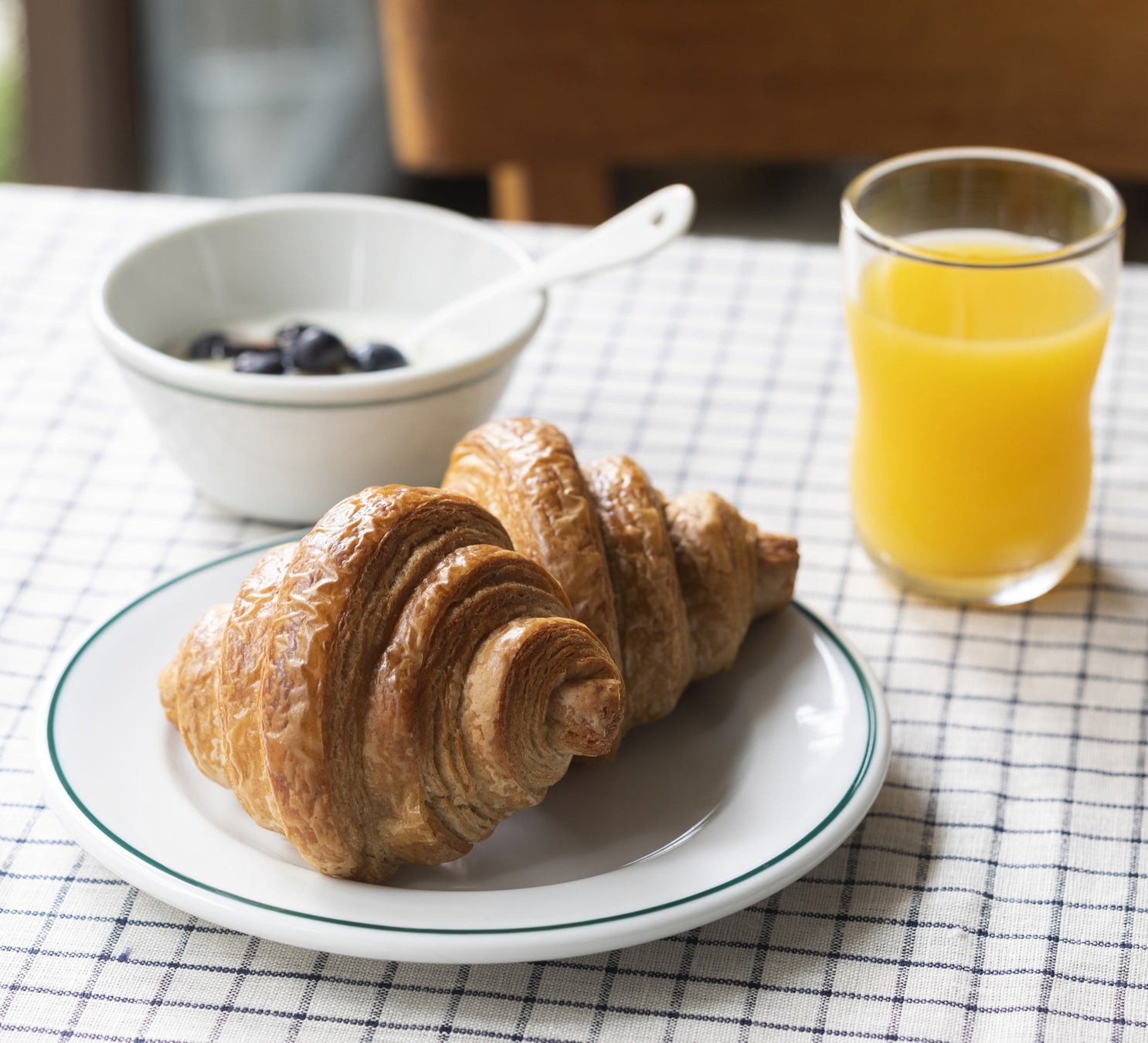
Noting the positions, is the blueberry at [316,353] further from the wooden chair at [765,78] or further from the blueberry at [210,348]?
the wooden chair at [765,78]

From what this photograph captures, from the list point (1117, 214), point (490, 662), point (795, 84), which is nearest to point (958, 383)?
point (1117, 214)

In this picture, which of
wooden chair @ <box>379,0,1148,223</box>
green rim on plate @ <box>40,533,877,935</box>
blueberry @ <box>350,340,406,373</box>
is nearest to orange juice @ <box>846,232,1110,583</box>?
green rim on plate @ <box>40,533,877,935</box>

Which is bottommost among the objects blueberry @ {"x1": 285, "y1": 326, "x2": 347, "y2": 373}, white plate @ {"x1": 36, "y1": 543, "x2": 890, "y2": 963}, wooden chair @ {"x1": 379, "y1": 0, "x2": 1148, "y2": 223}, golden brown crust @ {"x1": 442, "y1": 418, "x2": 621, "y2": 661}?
wooden chair @ {"x1": 379, "y1": 0, "x2": 1148, "y2": 223}

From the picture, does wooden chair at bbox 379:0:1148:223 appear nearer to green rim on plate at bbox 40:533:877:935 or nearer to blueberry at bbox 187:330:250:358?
blueberry at bbox 187:330:250:358

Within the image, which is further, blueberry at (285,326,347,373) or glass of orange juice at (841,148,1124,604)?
blueberry at (285,326,347,373)

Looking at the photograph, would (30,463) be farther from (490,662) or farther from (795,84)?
(795,84)

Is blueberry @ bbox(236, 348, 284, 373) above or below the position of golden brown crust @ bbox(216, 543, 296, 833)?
below

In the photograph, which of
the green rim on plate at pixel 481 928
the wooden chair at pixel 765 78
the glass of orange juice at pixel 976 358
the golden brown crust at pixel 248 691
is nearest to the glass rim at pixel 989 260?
the glass of orange juice at pixel 976 358

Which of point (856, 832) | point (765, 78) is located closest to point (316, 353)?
point (856, 832)
